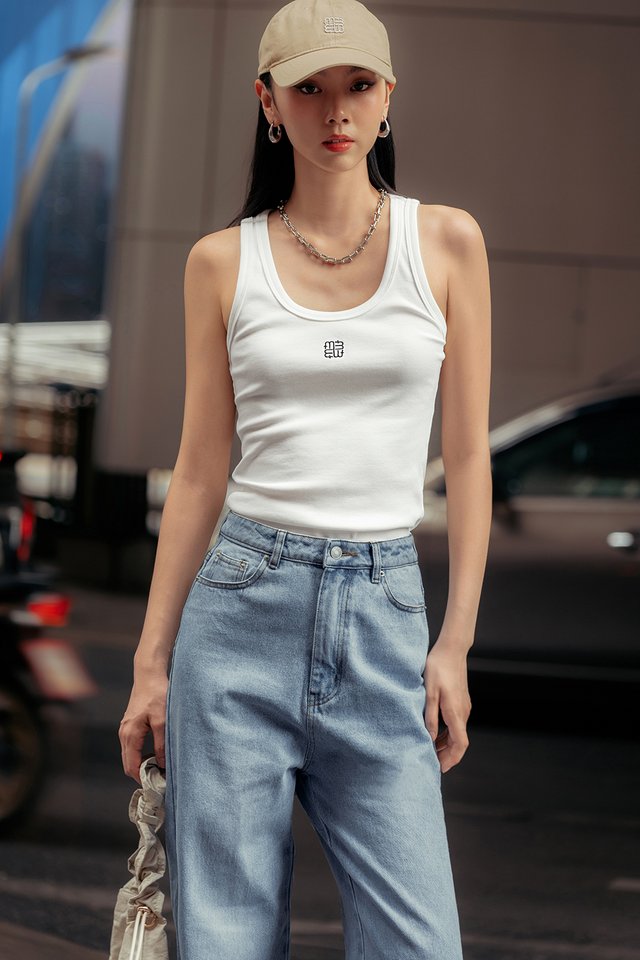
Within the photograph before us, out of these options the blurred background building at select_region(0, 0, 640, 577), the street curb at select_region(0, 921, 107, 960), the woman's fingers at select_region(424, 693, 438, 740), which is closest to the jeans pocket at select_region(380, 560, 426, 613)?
the woman's fingers at select_region(424, 693, 438, 740)

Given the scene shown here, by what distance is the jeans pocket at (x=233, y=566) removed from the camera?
1.47 m

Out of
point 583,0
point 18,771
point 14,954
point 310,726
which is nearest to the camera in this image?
point 310,726

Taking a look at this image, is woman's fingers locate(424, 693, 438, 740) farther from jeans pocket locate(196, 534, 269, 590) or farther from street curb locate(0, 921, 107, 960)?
street curb locate(0, 921, 107, 960)

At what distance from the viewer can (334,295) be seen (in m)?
1.51

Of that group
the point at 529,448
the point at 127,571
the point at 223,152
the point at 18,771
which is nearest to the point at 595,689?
the point at 529,448

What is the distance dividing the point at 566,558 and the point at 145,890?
9.39ft

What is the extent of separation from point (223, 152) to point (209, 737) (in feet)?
10.4

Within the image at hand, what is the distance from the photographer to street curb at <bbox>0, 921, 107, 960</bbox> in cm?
277

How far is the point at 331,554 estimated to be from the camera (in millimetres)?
1451

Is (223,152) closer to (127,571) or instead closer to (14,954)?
(127,571)

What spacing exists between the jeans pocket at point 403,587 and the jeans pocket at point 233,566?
140 millimetres

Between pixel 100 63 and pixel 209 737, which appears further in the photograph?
pixel 100 63

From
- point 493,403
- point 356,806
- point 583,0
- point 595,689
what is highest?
point 583,0

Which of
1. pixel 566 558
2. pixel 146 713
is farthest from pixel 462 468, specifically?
pixel 566 558
